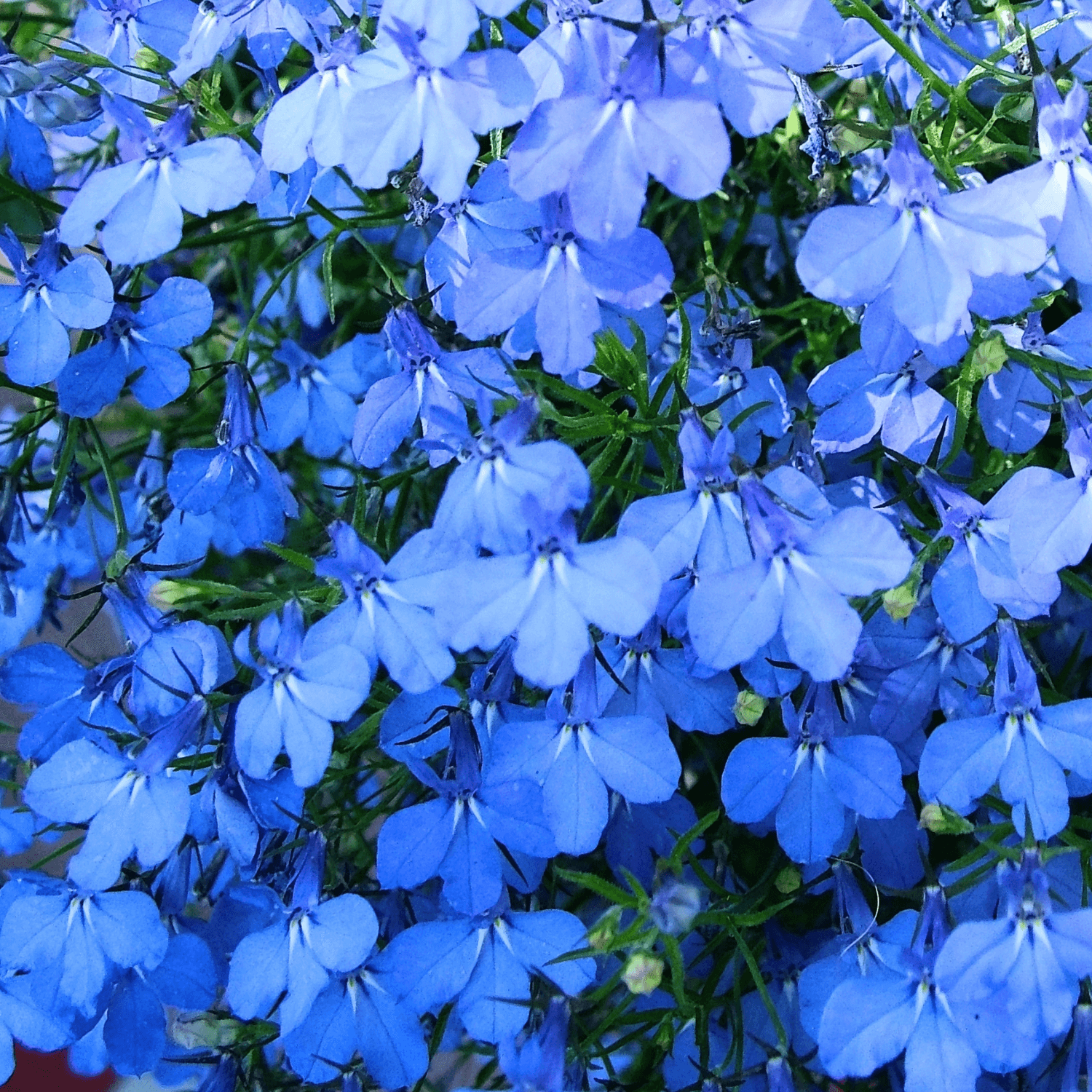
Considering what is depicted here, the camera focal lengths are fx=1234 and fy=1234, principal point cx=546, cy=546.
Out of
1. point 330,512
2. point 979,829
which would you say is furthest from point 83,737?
point 979,829

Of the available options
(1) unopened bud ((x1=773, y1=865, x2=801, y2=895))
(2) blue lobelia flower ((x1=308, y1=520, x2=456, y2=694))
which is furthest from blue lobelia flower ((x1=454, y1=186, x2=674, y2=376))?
(1) unopened bud ((x1=773, y1=865, x2=801, y2=895))

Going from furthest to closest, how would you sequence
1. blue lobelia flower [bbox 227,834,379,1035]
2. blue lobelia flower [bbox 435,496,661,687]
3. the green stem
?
the green stem → blue lobelia flower [bbox 227,834,379,1035] → blue lobelia flower [bbox 435,496,661,687]

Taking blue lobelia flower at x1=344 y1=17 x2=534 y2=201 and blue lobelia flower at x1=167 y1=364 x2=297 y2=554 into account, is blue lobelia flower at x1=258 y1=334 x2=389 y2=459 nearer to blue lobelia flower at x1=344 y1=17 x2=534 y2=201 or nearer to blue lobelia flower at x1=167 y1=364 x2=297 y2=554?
blue lobelia flower at x1=167 y1=364 x2=297 y2=554

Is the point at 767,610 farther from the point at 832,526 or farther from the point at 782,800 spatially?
the point at 782,800

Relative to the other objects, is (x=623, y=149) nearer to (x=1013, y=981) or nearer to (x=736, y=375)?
(x=736, y=375)

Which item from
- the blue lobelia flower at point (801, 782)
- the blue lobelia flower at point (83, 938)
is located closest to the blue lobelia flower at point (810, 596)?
the blue lobelia flower at point (801, 782)

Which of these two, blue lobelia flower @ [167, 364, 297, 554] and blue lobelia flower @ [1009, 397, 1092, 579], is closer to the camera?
blue lobelia flower @ [1009, 397, 1092, 579]
